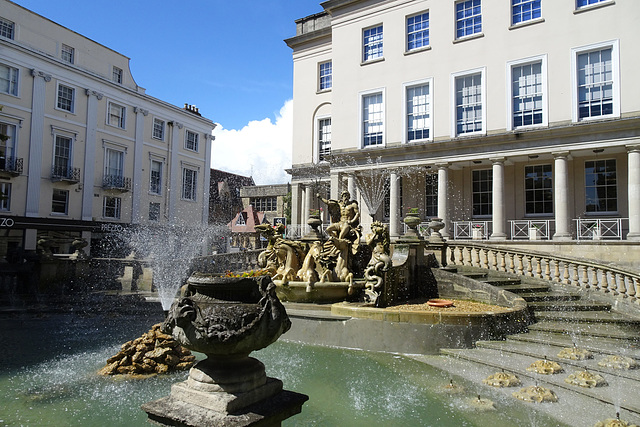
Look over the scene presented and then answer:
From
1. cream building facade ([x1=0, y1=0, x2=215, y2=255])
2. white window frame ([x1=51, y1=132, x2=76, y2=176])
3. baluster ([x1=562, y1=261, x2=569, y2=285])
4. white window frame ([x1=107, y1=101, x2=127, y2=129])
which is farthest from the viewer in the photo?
white window frame ([x1=107, y1=101, x2=127, y2=129])

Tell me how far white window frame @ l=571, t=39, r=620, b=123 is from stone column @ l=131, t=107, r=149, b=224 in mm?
28692

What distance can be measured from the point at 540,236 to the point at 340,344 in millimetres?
14007

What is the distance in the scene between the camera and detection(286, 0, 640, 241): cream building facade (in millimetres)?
18266

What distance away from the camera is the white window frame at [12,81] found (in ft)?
82.8

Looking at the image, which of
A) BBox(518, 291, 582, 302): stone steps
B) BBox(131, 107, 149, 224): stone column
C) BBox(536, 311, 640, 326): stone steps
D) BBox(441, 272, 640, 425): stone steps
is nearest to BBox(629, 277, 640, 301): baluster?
BBox(441, 272, 640, 425): stone steps

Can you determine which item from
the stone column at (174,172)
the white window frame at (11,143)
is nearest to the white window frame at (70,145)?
the white window frame at (11,143)

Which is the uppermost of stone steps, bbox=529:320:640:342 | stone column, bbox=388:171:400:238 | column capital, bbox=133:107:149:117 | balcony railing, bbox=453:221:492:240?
column capital, bbox=133:107:149:117

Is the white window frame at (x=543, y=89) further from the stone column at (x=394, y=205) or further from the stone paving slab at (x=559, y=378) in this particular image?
the stone paving slab at (x=559, y=378)

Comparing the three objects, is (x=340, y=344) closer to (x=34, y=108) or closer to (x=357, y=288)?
(x=357, y=288)

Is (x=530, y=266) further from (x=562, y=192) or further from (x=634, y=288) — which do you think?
(x=562, y=192)

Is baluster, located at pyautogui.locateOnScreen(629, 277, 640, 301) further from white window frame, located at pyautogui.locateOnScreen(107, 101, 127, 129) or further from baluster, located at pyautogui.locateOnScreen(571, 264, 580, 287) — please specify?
white window frame, located at pyautogui.locateOnScreen(107, 101, 127, 129)

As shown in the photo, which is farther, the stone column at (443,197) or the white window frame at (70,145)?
the white window frame at (70,145)

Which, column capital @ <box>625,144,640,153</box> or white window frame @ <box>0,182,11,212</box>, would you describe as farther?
white window frame @ <box>0,182,11,212</box>

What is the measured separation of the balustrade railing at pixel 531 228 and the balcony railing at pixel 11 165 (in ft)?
90.0
